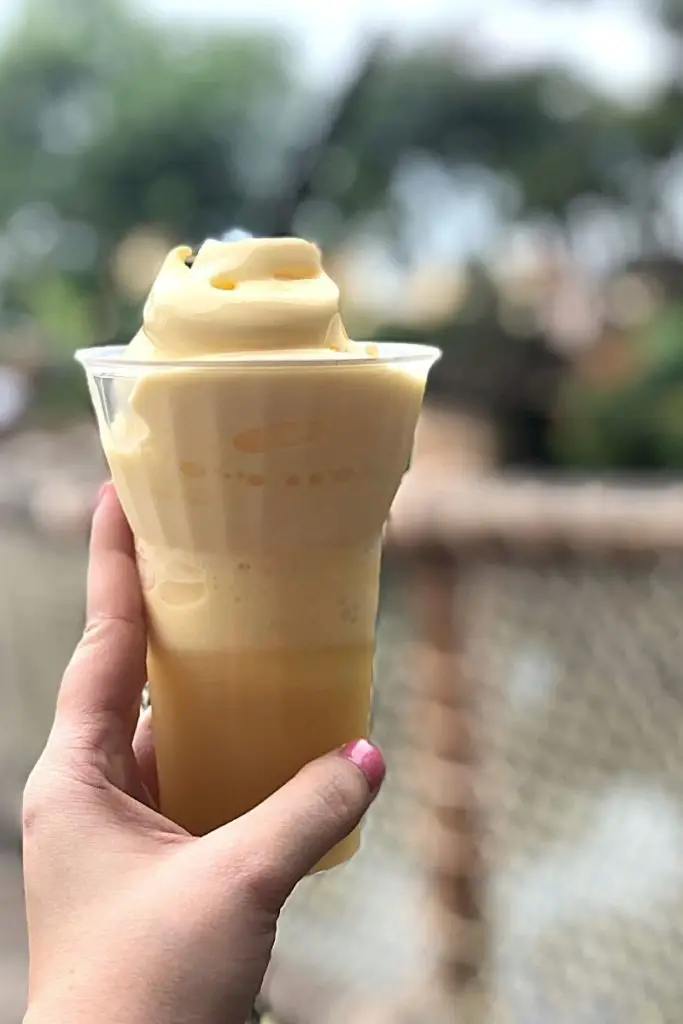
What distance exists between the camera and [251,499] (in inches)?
22.2

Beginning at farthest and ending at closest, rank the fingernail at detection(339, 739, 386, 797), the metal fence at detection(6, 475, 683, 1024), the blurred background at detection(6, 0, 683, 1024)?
the blurred background at detection(6, 0, 683, 1024) < the metal fence at detection(6, 475, 683, 1024) < the fingernail at detection(339, 739, 386, 797)

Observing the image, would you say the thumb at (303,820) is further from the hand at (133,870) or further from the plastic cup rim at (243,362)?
the plastic cup rim at (243,362)

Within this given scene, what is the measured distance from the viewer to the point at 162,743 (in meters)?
0.64

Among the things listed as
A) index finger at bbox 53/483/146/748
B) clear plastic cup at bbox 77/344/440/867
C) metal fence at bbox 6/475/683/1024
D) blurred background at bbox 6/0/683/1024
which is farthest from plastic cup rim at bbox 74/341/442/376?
blurred background at bbox 6/0/683/1024

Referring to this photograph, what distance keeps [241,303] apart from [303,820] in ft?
0.89

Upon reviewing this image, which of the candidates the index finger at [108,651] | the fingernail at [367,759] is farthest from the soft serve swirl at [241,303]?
the fingernail at [367,759]

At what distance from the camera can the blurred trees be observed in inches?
84.3

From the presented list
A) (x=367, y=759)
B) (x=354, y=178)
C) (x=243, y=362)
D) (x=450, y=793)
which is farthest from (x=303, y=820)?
(x=354, y=178)

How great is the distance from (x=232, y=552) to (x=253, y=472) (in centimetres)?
5

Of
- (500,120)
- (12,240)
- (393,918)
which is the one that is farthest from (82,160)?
(393,918)

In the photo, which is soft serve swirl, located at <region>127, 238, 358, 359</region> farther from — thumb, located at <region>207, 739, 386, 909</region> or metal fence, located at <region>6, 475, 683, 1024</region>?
metal fence, located at <region>6, 475, 683, 1024</region>

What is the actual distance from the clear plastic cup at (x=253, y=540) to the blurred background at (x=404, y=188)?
1350mm

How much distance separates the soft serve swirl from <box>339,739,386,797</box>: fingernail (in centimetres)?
22

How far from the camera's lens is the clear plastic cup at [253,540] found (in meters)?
0.55
